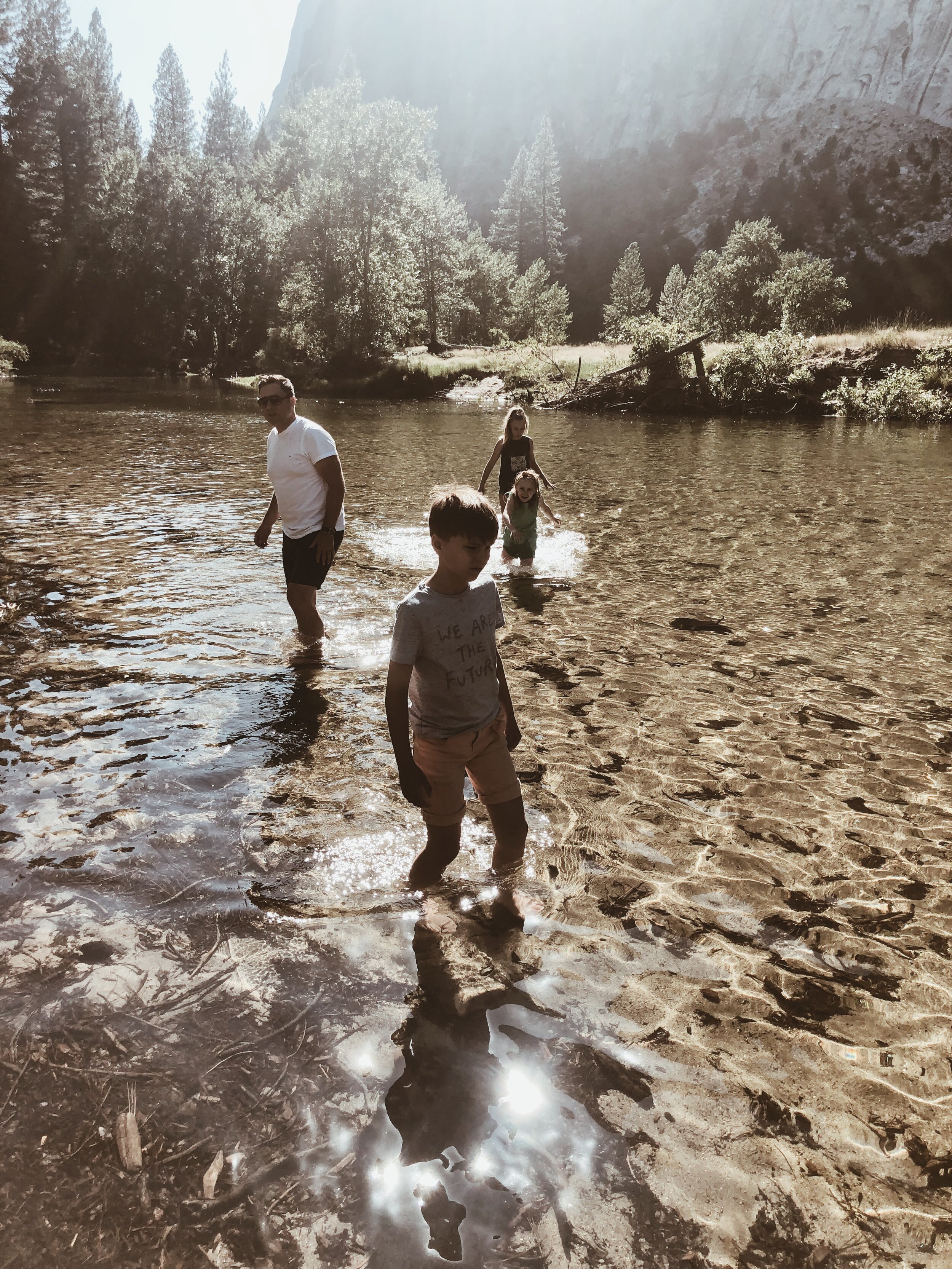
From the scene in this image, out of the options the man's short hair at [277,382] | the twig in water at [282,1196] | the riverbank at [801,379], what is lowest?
the twig in water at [282,1196]

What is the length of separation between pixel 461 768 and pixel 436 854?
0.51 m

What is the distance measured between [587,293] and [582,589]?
11931cm

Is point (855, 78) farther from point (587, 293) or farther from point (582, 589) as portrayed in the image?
point (582, 589)

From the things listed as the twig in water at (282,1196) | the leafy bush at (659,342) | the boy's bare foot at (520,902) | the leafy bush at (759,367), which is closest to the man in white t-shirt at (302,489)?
the boy's bare foot at (520,902)

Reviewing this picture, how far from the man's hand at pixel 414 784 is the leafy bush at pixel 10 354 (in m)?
61.4

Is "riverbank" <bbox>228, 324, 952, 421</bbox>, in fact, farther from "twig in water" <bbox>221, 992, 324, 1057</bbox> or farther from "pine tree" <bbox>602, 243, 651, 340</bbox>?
"pine tree" <bbox>602, 243, 651, 340</bbox>

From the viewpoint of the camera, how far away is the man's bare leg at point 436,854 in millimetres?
3928

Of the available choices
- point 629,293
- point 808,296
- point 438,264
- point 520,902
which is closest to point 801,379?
point 808,296

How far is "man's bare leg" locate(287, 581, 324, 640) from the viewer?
7.44 metres

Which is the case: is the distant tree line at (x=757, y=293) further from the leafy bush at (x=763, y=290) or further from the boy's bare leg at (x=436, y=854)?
the boy's bare leg at (x=436, y=854)

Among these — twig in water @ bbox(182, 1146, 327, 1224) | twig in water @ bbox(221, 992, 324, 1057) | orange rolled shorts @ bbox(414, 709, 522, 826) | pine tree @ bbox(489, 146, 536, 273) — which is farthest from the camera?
pine tree @ bbox(489, 146, 536, 273)

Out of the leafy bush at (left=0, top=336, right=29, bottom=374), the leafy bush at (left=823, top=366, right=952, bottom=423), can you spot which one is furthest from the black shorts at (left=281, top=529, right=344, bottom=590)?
the leafy bush at (left=0, top=336, right=29, bottom=374)

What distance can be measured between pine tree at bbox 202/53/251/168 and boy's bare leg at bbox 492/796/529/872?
393ft

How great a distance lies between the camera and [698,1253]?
2469 mm
